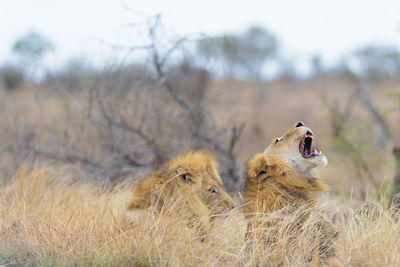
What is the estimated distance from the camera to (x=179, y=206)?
4.15 m

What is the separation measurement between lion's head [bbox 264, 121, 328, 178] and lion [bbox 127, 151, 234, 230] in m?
0.66

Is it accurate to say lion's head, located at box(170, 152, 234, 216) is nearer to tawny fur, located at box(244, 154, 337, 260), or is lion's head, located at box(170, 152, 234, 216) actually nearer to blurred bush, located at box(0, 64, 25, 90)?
tawny fur, located at box(244, 154, 337, 260)

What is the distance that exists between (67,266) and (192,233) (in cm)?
93

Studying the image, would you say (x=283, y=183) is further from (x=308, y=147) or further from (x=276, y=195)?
(x=308, y=147)

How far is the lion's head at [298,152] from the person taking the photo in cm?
397

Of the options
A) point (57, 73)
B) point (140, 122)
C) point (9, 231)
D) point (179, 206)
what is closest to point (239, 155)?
point (140, 122)

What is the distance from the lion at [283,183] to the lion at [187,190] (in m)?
0.43

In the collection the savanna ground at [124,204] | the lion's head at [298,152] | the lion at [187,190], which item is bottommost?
the savanna ground at [124,204]

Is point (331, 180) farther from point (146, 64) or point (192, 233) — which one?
point (192, 233)

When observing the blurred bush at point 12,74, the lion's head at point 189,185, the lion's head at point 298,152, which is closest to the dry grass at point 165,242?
the lion's head at point 189,185

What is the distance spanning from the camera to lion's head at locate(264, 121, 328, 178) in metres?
3.97

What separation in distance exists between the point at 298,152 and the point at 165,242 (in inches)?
51.2

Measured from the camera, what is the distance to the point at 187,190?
4.22 meters

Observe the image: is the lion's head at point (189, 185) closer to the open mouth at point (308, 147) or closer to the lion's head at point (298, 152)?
the lion's head at point (298, 152)
